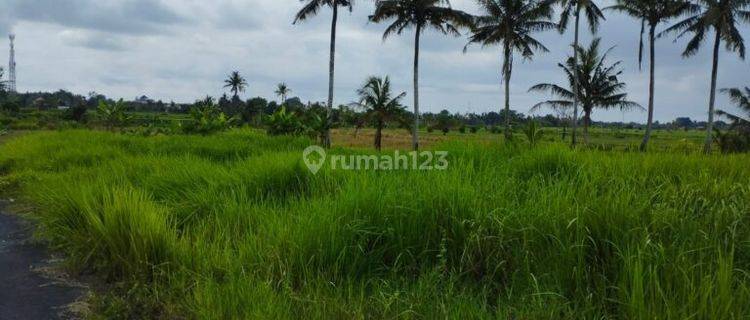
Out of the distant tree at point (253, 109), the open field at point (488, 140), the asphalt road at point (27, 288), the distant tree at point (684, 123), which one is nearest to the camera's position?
the asphalt road at point (27, 288)

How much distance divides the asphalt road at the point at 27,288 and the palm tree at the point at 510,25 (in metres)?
25.6

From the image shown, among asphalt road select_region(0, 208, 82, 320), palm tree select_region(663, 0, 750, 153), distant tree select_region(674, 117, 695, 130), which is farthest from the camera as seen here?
distant tree select_region(674, 117, 695, 130)

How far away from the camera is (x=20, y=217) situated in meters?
6.78

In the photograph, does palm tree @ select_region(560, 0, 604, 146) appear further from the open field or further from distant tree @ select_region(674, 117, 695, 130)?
distant tree @ select_region(674, 117, 695, 130)

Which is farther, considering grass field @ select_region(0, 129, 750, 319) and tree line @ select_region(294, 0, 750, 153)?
tree line @ select_region(294, 0, 750, 153)

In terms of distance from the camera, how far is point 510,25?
29.1 metres

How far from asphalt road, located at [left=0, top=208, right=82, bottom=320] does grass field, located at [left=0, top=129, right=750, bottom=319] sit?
24 centimetres

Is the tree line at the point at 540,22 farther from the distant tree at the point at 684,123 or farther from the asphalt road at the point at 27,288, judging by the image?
the distant tree at the point at 684,123

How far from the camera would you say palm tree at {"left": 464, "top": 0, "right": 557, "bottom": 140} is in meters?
28.8

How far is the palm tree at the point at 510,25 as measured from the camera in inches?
1133

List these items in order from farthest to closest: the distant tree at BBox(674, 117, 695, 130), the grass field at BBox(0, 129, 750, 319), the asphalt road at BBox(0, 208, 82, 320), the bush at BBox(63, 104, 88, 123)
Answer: the distant tree at BBox(674, 117, 695, 130)
the bush at BBox(63, 104, 88, 123)
the asphalt road at BBox(0, 208, 82, 320)
the grass field at BBox(0, 129, 750, 319)

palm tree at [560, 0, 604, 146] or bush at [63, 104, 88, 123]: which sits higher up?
palm tree at [560, 0, 604, 146]

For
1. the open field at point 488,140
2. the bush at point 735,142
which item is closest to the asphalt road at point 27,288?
the open field at point 488,140

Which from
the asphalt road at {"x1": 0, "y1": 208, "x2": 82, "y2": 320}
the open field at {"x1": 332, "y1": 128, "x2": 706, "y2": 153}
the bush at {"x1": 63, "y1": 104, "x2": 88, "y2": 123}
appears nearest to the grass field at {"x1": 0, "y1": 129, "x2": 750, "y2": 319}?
the asphalt road at {"x1": 0, "y1": 208, "x2": 82, "y2": 320}
